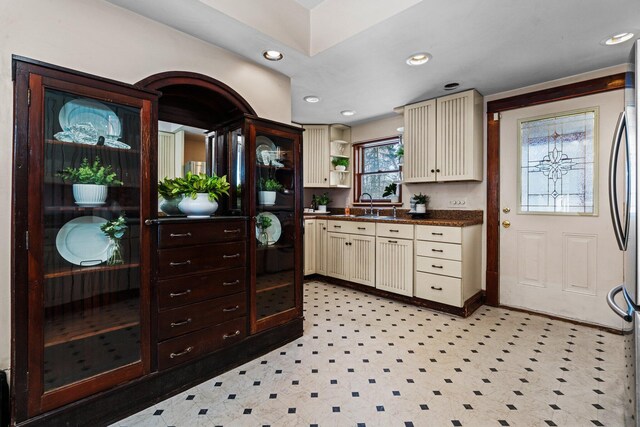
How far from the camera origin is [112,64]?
1755mm

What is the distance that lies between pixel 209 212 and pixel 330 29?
1.68 metres

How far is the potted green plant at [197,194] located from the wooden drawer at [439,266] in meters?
→ 2.31

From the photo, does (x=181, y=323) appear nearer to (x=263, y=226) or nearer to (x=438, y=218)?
(x=263, y=226)

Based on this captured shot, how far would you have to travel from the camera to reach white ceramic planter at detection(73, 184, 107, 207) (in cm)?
153

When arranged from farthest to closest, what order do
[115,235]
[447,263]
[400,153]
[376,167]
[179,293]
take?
[376,167]
[400,153]
[447,263]
[179,293]
[115,235]

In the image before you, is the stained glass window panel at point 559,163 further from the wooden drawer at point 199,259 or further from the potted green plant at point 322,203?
the wooden drawer at point 199,259

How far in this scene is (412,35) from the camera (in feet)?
7.04

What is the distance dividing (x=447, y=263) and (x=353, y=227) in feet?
4.18

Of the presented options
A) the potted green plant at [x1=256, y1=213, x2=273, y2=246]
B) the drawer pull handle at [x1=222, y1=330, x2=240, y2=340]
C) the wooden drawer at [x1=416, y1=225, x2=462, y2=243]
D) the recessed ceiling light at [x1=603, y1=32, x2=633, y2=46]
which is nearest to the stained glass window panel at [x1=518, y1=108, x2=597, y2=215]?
the recessed ceiling light at [x1=603, y1=32, x2=633, y2=46]

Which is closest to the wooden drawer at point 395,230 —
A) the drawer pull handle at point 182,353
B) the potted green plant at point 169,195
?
the potted green plant at point 169,195

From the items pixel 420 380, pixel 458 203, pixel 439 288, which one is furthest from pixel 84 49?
pixel 458 203

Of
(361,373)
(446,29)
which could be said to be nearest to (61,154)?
(361,373)

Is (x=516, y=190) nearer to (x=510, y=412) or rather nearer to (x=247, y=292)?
(x=510, y=412)

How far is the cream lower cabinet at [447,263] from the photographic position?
304cm
